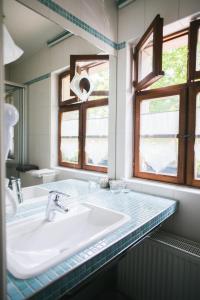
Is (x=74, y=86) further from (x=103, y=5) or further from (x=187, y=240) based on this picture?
(x=187, y=240)

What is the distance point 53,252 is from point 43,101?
90 centimetres

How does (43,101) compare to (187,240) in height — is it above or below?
above

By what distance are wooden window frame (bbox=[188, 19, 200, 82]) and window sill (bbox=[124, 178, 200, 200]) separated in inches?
32.4

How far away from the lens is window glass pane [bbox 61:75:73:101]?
140 centimetres

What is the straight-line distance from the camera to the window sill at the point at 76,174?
1387mm

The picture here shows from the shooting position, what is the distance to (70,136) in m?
1.47

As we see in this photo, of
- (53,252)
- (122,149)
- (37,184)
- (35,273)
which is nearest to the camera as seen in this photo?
(35,273)

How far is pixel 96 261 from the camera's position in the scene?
2.52ft

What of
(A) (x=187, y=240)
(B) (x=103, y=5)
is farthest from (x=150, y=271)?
(B) (x=103, y=5)

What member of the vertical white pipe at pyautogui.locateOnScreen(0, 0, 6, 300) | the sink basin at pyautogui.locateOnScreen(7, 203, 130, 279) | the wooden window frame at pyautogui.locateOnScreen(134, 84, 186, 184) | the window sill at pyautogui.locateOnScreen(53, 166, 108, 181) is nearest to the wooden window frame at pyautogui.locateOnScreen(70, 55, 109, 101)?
the wooden window frame at pyautogui.locateOnScreen(134, 84, 186, 184)

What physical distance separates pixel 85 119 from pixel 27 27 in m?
0.72

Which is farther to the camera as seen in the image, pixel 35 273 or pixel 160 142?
pixel 160 142

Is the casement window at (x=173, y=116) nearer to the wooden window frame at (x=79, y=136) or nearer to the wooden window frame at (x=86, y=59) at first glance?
the wooden window frame at (x=86, y=59)

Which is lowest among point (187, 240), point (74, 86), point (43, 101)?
point (187, 240)
